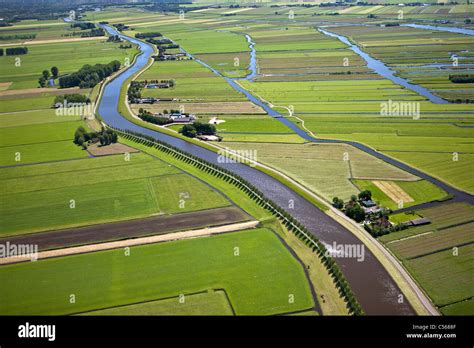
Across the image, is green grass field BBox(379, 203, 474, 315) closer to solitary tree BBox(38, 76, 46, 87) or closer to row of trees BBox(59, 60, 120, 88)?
row of trees BBox(59, 60, 120, 88)

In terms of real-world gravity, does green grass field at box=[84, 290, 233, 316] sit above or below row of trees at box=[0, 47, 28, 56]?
below

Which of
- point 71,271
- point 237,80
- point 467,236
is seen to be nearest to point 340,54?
point 237,80

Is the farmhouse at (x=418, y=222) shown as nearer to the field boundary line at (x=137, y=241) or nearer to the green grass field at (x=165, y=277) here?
the green grass field at (x=165, y=277)

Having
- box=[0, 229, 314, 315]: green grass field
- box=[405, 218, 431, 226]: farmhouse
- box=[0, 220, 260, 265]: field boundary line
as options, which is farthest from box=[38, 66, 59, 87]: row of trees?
box=[405, 218, 431, 226]: farmhouse

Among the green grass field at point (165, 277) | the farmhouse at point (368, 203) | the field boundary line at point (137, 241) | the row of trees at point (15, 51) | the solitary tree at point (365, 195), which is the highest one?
the row of trees at point (15, 51)

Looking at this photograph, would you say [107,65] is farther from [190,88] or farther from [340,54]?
[340,54]

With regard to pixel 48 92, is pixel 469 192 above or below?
below

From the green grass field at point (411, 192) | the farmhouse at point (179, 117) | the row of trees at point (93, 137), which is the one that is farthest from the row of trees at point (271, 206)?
the green grass field at point (411, 192)
